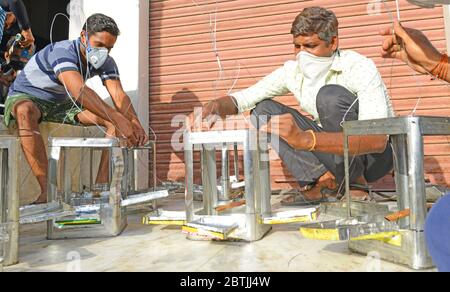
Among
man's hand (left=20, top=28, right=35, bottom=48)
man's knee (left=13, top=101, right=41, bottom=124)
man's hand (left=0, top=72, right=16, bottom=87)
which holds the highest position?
man's hand (left=20, top=28, right=35, bottom=48)

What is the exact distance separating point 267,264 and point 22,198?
176cm

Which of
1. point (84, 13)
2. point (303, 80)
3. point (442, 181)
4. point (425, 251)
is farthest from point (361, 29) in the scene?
point (84, 13)

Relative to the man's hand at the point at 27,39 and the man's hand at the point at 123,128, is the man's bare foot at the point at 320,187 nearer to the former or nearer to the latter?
the man's hand at the point at 123,128

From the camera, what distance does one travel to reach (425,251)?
2.42ft

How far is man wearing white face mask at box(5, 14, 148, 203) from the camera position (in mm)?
1700

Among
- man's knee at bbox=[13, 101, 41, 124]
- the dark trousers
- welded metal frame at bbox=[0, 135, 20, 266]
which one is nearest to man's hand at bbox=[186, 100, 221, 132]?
the dark trousers

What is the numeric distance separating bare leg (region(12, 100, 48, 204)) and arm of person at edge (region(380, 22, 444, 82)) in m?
1.70

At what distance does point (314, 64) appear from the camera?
171 centimetres

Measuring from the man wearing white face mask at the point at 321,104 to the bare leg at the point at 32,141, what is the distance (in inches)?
35.7

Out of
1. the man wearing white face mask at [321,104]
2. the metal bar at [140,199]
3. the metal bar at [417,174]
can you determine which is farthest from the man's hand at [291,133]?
the metal bar at [140,199]

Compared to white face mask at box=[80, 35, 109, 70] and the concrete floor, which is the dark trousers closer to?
the concrete floor

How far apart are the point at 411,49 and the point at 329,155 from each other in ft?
2.36

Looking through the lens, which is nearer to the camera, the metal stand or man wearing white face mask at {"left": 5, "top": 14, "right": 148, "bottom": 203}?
the metal stand
